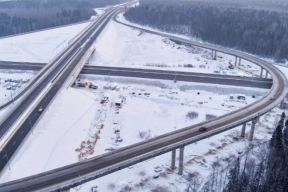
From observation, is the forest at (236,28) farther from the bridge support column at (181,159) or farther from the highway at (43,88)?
the bridge support column at (181,159)

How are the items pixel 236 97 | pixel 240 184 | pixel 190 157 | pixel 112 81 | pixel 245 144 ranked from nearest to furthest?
pixel 240 184, pixel 190 157, pixel 245 144, pixel 236 97, pixel 112 81

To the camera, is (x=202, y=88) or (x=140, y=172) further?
(x=202, y=88)

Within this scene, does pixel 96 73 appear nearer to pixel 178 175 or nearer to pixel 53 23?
pixel 178 175

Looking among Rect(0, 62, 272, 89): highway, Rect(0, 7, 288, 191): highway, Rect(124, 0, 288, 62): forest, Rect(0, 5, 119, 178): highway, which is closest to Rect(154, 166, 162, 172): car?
Rect(0, 7, 288, 191): highway

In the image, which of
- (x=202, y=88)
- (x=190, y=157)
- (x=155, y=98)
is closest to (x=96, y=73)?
(x=155, y=98)

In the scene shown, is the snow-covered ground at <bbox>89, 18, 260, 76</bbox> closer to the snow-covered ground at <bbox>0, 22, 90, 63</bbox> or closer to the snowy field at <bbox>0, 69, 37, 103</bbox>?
the snow-covered ground at <bbox>0, 22, 90, 63</bbox>

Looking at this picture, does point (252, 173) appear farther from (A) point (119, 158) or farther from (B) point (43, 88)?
(B) point (43, 88)
